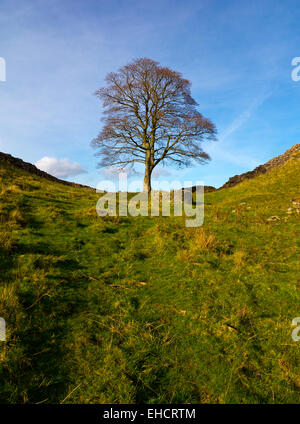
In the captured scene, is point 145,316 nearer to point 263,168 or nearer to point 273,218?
point 273,218

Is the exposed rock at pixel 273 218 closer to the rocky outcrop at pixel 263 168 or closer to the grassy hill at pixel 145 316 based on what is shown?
the grassy hill at pixel 145 316

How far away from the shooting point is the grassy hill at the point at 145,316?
2605 mm

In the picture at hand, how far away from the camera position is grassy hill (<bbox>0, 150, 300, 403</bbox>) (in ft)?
8.55

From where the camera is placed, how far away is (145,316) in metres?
3.77

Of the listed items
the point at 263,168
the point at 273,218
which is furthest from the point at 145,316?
the point at 263,168

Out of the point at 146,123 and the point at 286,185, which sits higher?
the point at 146,123

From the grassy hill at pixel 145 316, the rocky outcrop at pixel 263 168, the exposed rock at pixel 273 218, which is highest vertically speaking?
the rocky outcrop at pixel 263 168

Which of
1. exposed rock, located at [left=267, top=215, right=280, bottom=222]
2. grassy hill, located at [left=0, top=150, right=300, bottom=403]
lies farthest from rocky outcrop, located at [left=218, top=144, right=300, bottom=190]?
grassy hill, located at [left=0, top=150, right=300, bottom=403]

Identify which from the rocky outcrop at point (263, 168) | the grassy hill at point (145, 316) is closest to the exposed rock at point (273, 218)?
the grassy hill at point (145, 316)

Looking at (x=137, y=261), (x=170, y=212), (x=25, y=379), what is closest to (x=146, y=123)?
(x=170, y=212)

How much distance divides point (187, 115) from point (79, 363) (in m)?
20.3

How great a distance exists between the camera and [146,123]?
68.4ft
